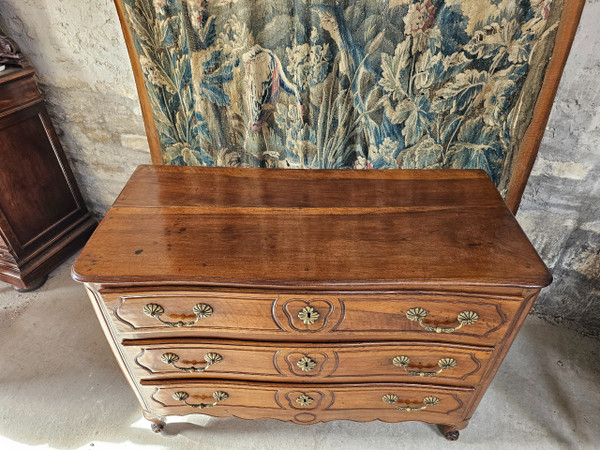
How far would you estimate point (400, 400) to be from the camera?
1.42 metres

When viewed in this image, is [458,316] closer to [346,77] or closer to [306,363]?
[306,363]

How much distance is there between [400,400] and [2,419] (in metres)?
1.66

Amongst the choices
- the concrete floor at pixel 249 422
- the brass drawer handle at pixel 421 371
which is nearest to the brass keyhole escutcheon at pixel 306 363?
the brass drawer handle at pixel 421 371

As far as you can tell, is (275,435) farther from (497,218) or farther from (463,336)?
(497,218)

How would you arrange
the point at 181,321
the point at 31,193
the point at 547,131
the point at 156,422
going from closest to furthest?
the point at 181,321, the point at 547,131, the point at 156,422, the point at 31,193

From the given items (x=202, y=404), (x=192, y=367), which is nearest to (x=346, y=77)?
(x=192, y=367)

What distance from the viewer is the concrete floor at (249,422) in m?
1.64

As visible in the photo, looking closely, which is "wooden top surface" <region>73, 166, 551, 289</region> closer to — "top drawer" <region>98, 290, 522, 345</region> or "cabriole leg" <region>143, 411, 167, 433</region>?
"top drawer" <region>98, 290, 522, 345</region>

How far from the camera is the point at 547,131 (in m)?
1.52

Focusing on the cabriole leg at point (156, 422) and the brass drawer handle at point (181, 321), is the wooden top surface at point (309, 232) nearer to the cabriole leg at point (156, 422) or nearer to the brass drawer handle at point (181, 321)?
the brass drawer handle at point (181, 321)

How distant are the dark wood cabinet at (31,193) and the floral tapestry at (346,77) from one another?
0.75 meters

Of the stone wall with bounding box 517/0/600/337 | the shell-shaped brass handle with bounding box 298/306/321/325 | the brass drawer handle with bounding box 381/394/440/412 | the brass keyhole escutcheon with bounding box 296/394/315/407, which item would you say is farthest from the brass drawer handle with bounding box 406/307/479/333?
the stone wall with bounding box 517/0/600/337

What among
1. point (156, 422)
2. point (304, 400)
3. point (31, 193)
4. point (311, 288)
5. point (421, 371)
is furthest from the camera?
point (31, 193)

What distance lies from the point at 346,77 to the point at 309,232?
668 millimetres
